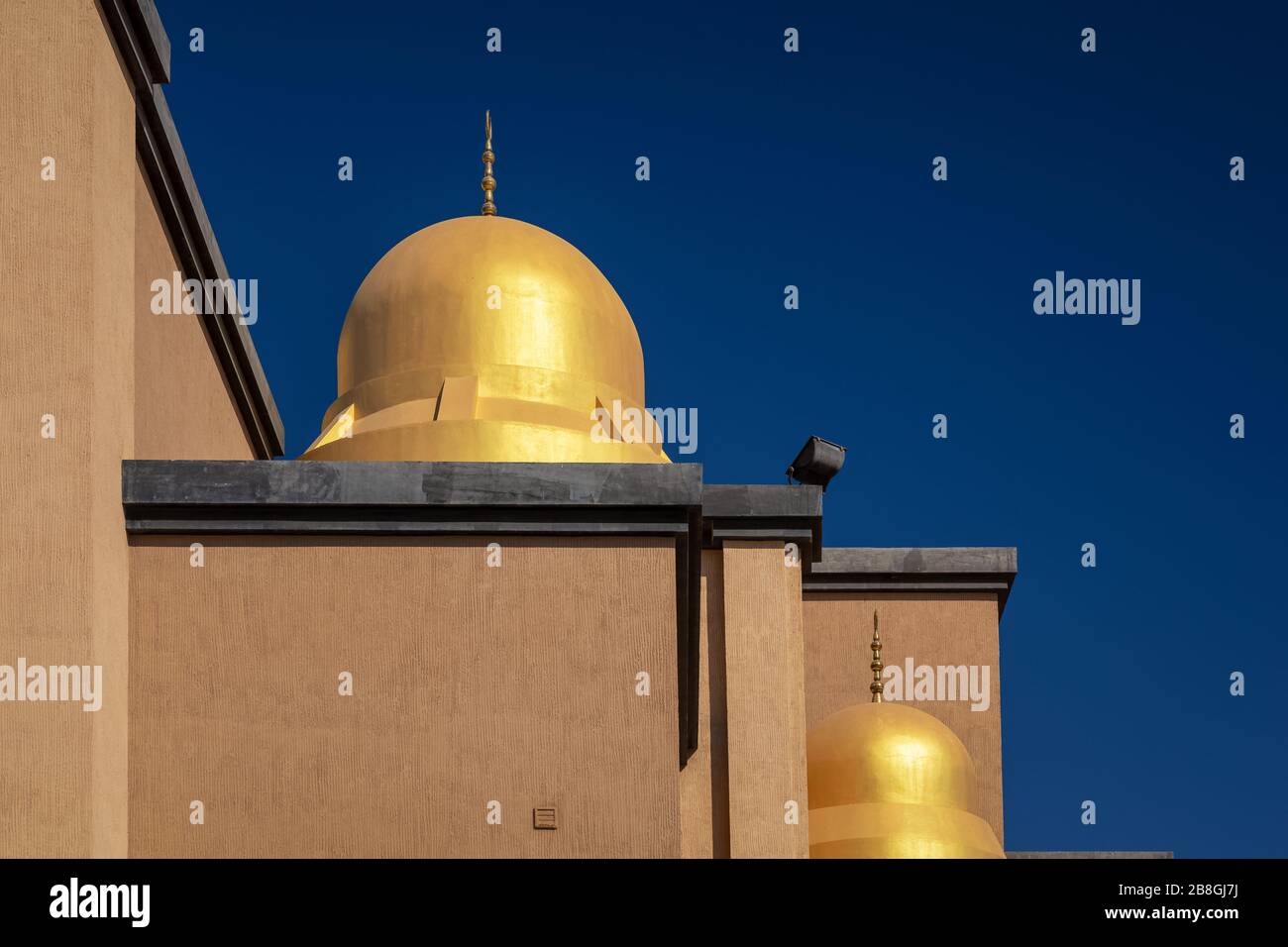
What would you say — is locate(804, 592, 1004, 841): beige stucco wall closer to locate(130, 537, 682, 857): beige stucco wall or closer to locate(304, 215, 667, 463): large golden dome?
locate(304, 215, 667, 463): large golden dome

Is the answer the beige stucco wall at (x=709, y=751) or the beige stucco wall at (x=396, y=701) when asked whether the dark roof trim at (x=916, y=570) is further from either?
the beige stucco wall at (x=396, y=701)

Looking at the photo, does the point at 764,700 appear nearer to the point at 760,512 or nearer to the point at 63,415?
the point at 760,512

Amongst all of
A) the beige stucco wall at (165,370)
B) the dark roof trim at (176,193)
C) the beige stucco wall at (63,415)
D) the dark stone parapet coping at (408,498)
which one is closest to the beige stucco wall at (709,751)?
the dark stone parapet coping at (408,498)

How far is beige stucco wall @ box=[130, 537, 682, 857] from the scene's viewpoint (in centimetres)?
1570

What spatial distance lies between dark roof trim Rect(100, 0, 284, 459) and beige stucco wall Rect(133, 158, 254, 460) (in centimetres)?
15

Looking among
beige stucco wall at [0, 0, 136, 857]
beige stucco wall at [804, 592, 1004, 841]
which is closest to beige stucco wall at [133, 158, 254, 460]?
beige stucco wall at [0, 0, 136, 857]

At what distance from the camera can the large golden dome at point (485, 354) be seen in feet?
64.8

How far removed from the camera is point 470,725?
52.4 ft

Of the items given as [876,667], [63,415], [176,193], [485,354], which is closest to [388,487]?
[63,415]

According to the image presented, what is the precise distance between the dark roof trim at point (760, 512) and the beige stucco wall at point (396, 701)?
3056mm

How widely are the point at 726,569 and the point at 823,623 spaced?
20.9ft

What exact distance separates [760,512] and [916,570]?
6.71 m
